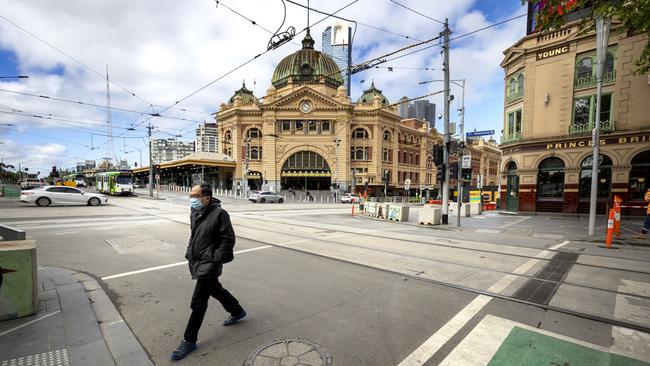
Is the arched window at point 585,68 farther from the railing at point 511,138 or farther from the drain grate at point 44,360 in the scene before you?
the drain grate at point 44,360

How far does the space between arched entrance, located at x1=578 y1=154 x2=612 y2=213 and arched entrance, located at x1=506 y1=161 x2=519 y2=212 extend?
3748 mm

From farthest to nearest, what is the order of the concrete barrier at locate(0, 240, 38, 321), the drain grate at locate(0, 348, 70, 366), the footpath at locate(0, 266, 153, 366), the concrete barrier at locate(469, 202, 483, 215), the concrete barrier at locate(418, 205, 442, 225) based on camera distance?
the concrete barrier at locate(469, 202, 483, 215) → the concrete barrier at locate(418, 205, 442, 225) → the concrete barrier at locate(0, 240, 38, 321) → the footpath at locate(0, 266, 153, 366) → the drain grate at locate(0, 348, 70, 366)

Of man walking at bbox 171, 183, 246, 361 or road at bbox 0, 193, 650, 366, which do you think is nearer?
man walking at bbox 171, 183, 246, 361

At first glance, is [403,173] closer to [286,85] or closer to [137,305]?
[286,85]

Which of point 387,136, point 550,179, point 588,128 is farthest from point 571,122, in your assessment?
point 387,136

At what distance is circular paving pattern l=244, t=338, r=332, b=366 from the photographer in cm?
289

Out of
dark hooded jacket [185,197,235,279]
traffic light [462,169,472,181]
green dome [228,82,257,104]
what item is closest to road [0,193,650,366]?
dark hooded jacket [185,197,235,279]

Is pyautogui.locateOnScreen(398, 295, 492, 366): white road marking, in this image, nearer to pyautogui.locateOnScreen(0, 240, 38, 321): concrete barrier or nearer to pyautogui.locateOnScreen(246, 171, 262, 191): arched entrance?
pyautogui.locateOnScreen(0, 240, 38, 321): concrete barrier

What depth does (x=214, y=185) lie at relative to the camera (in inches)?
2181

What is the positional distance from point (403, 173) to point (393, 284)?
54.8 metres

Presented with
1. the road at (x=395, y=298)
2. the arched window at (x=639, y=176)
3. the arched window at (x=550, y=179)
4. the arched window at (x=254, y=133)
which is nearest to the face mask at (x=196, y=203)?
the road at (x=395, y=298)

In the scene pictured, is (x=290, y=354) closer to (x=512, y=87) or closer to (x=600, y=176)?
(x=600, y=176)

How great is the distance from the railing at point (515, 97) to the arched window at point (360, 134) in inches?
1190

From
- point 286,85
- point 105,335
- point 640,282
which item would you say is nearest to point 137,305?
point 105,335
